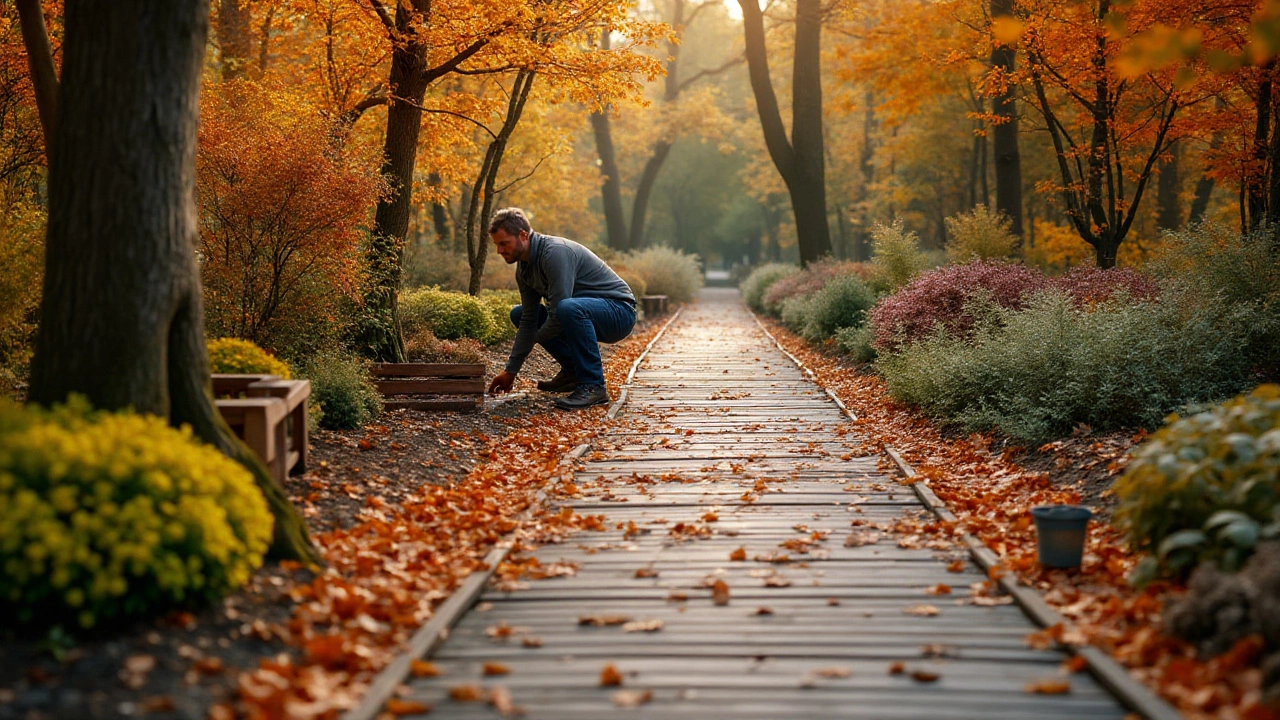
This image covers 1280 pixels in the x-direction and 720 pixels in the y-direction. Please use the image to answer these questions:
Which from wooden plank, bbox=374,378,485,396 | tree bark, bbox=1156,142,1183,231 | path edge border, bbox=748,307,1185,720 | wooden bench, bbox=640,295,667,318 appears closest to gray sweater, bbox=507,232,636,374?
wooden plank, bbox=374,378,485,396

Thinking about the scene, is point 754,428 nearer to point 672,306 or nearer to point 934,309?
point 934,309

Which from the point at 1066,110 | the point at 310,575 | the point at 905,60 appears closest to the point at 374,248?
the point at 310,575

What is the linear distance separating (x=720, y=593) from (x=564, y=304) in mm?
5449

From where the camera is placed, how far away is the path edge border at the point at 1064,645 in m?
3.30

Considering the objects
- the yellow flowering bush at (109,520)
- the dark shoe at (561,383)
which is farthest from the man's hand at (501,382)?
the yellow flowering bush at (109,520)

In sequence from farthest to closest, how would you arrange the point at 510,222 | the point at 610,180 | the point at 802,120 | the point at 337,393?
the point at 610,180
the point at 802,120
the point at 510,222
the point at 337,393

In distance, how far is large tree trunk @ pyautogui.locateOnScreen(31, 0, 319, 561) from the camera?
173 inches

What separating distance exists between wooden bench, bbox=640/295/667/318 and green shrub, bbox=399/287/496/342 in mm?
11335

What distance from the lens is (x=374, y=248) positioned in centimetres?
A: 1039

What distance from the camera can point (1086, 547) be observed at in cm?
528

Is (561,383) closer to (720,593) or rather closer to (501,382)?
(501,382)

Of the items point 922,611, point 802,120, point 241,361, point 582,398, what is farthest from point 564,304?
point 802,120

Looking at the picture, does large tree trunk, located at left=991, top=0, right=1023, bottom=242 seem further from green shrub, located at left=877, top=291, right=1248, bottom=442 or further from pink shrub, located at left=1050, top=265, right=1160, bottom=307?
green shrub, located at left=877, top=291, right=1248, bottom=442

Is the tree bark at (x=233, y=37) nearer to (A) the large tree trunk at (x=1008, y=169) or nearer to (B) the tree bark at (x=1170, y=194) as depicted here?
(A) the large tree trunk at (x=1008, y=169)
